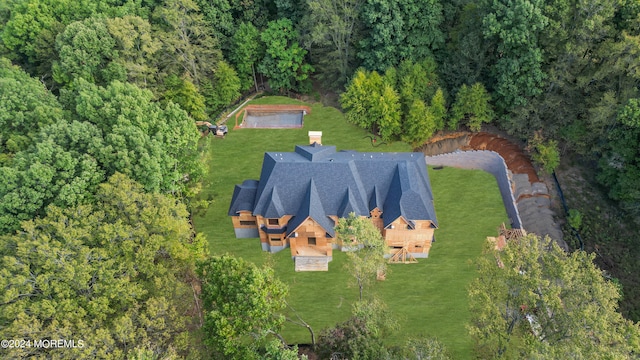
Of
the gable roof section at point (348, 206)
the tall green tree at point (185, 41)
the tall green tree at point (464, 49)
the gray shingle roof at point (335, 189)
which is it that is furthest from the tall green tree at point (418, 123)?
the tall green tree at point (185, 41)

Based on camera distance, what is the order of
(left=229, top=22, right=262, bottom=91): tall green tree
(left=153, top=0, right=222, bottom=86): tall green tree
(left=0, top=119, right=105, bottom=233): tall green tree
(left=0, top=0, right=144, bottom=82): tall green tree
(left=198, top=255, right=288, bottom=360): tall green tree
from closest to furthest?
(left=198, top=255, right=288, bottom=360): tall green tree, (left=0, top=119, right=105, bottom=233): tall green tree, (left=0, top=0, right=144, bottom=82): tall green tree, (left=153, top=0, right=222, bottom=86): tall green tree, (left=229, top=22, right=262, bottom=91): tall green tree

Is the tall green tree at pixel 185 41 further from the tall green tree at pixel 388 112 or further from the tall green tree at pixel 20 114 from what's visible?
the tall green tree at pixel 388 112

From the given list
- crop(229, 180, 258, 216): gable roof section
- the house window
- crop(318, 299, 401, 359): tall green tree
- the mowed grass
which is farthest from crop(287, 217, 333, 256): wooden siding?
crop(318, 299, 401, 359): tall green tree

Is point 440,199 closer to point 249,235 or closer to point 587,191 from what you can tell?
point 587,191

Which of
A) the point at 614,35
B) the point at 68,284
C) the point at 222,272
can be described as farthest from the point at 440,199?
the point at 68,284

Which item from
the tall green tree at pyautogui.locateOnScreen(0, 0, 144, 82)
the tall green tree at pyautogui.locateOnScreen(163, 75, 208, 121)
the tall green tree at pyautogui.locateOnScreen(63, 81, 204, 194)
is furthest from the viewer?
the tall green tree at pyautogui.locateOnScreen(163, 75, 208, 121)

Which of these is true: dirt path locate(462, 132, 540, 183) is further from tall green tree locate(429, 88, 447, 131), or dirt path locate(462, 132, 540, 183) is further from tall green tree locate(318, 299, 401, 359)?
tall green tree locate(318, 299, 401, 359)

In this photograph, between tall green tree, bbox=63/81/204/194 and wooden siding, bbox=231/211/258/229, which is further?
wooden siding, bbox=231/211/258/229
